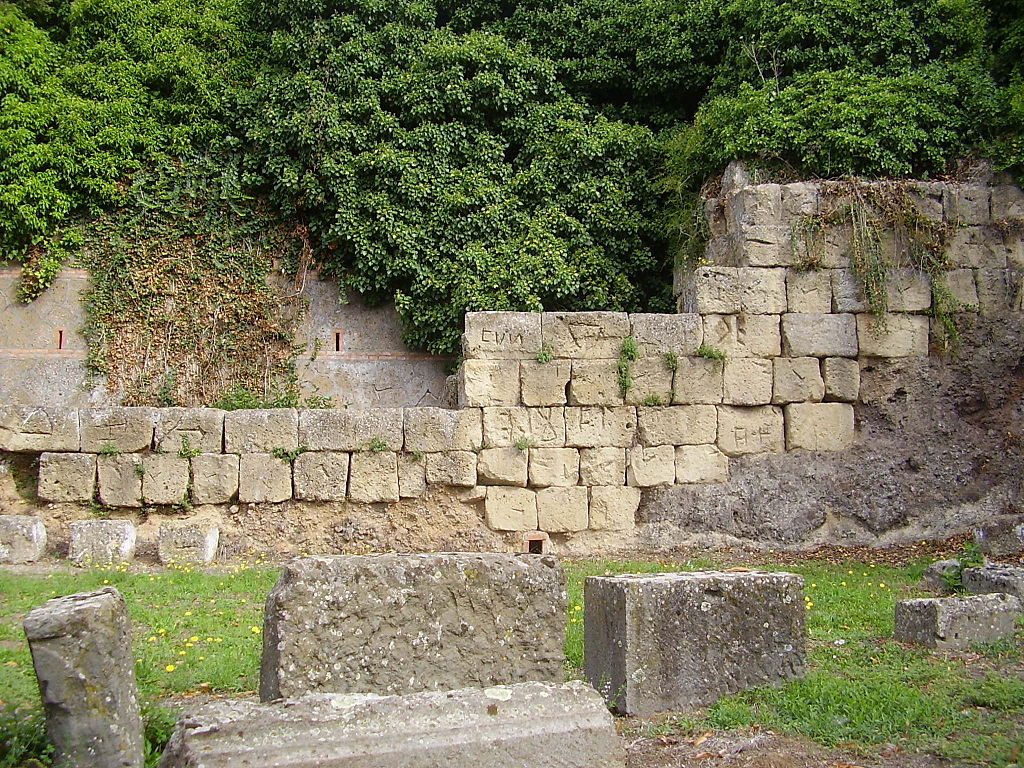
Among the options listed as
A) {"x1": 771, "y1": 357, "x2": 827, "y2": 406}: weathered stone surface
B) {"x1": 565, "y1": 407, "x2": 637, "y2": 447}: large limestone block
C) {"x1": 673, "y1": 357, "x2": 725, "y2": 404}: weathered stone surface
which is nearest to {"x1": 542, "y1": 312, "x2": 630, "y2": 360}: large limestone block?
{"x1": 565, "y1": 407, "x2": 637, "y2": 447}: large limestone block

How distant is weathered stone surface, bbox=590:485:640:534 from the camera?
408 inches

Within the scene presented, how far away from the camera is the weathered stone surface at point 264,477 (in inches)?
393

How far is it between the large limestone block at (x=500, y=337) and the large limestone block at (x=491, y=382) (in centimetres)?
9

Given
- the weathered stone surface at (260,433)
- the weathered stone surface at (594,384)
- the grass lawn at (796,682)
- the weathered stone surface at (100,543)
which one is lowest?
the grass lawn at (796,682)

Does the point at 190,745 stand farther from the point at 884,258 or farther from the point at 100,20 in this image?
the point at 100,20

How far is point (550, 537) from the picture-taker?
10.4 metres

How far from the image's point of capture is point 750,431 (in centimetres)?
1058

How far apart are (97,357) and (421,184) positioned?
527 centimetres

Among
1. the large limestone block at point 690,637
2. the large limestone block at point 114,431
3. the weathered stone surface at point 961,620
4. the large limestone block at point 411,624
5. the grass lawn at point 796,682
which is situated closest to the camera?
the large limestone block at point 411,624

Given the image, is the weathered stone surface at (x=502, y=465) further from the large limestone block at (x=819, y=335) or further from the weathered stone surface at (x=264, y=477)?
the large limestone block at (x=819, y=335)

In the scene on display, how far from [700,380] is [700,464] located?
1.00 m

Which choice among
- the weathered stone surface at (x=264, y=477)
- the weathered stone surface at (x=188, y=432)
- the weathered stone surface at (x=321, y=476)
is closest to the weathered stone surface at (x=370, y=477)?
the weathered stone surface at (x=321, y=476)

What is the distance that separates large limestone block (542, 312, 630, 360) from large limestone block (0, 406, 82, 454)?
17.8 feet

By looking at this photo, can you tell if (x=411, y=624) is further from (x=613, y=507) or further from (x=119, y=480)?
(x=119, y=480)
